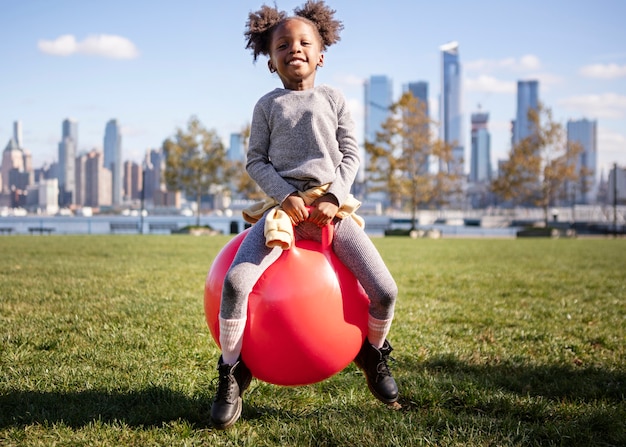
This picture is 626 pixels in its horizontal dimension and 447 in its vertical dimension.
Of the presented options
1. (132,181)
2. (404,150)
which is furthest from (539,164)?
(132,181)

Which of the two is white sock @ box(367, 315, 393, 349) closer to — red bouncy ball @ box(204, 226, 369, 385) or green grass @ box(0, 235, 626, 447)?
red bouncy ball @ box(204, 226, 369, 385)

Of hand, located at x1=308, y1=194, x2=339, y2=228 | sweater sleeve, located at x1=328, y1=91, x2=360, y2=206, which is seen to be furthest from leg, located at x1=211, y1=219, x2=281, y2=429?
sweater sleeve, located at x1=328, y1=91, x2=360, y2=206

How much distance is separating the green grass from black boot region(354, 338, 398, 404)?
98 millimetres

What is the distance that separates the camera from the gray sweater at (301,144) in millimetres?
3480

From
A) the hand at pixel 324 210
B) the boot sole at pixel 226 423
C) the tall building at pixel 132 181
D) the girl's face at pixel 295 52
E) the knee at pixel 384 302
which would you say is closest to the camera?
the boot sole at pixel 226 423

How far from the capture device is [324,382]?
432 cm

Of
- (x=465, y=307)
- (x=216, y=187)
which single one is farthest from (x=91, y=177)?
(x=465, y=307)

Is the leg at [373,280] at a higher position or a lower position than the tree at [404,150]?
lower

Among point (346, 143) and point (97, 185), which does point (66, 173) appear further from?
point (346, 143)

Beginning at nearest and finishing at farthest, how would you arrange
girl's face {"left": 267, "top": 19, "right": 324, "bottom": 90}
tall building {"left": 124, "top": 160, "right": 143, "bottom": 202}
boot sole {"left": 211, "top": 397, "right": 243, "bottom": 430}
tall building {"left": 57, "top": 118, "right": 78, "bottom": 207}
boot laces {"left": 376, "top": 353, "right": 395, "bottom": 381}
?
boot sole {"left": 211, "top": 397, "right": 243, "bottom": 430}, girl's face {"left": 267, "top": 19, "right": 324, "bottom": 90}, boot laces {"left": 376, "top": 353, "right": 395, "bottom": 381}, tall building {"left": 57, "top": 118, "right": 78, "bottom": 207}, tall building {"left": 124, "top": 160, "right": 143, "bottom": 202}

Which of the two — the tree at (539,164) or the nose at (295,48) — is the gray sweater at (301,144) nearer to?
the nose at (295,48)

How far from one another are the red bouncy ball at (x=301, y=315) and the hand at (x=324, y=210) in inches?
4.1

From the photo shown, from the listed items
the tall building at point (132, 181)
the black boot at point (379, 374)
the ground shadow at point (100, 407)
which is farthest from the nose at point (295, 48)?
the tall building at point (132, 181)

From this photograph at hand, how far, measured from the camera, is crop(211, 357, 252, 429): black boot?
10.9 ft
